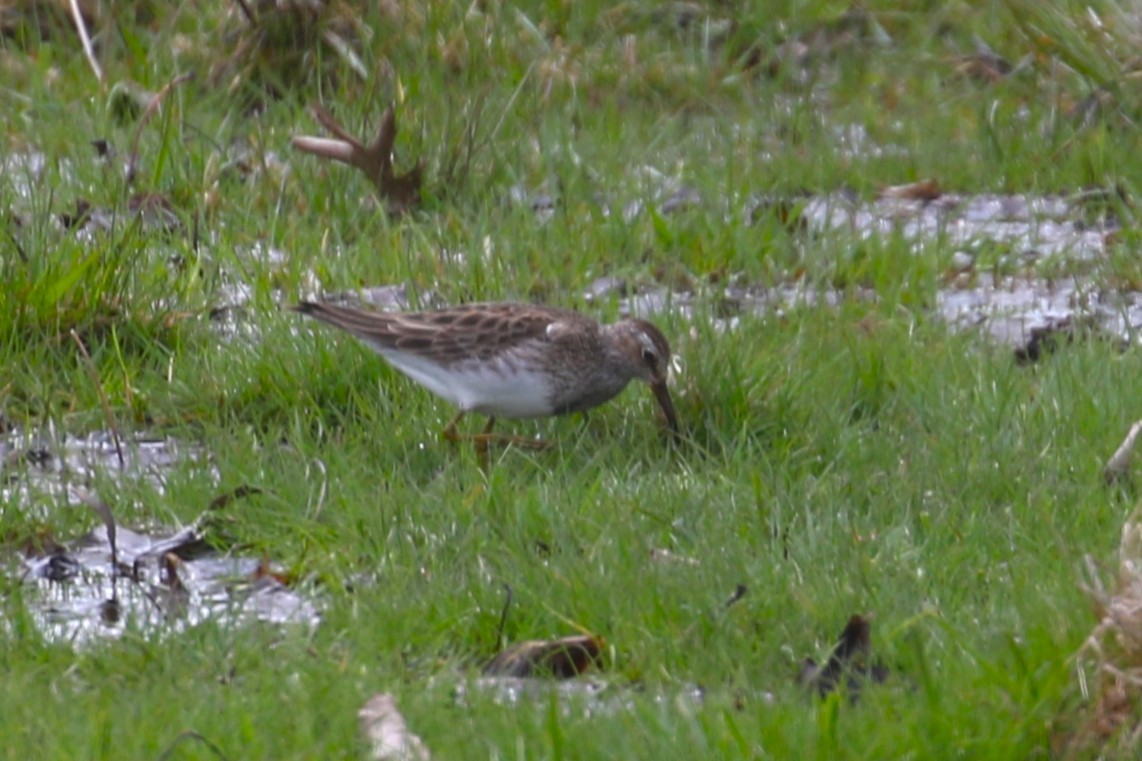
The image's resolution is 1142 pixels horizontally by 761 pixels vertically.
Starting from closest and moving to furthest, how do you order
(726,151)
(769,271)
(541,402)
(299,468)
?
(299,468)
(541,402)
(769,271)
(726,151)

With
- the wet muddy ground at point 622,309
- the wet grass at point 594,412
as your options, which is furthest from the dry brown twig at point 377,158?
the wet muddy ground at point 622,309

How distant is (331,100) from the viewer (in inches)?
424

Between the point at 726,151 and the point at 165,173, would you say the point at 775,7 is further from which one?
the point at 165,173

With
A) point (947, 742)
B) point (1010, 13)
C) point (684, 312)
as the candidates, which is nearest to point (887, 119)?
point (1010, 13)

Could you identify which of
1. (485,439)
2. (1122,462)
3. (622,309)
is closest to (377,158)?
(622,309)

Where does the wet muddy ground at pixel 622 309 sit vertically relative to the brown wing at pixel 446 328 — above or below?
below

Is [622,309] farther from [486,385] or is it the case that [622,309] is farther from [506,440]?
[506,440]

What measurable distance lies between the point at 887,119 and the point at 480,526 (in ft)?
20.7

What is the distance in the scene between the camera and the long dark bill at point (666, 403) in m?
7.09

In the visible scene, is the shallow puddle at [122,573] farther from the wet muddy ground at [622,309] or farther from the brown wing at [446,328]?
the brown wing at [446,328]

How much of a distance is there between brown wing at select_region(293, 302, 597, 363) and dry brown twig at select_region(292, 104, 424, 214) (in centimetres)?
208

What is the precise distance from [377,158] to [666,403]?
2.83 m

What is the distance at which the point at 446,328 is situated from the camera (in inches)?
287

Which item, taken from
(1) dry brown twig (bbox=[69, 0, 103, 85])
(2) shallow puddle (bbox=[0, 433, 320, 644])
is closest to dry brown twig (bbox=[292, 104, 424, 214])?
(1) dry brown twig (bbox=[69, 0, 103, 85])
